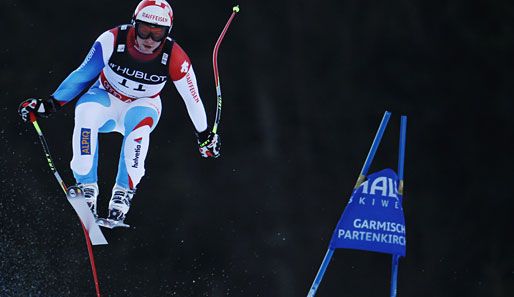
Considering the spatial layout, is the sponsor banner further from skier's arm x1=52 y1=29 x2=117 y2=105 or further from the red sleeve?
the red sleeve

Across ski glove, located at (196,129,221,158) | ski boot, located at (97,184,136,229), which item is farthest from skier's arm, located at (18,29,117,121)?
ski glove, located at (196,129,221,158)

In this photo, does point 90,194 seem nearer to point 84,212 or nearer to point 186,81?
point 84,212

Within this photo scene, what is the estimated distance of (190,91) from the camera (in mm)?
3992

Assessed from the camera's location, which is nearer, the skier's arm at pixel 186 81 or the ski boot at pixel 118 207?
the ski boot at pixel 118 207

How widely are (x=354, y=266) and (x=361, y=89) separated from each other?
5.79 feet

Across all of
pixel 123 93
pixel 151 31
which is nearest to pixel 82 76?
pixel 123 93

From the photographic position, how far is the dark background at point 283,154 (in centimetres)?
525

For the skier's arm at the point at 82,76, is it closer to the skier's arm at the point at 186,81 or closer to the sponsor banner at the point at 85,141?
the sponsor banner at the point at 85,141

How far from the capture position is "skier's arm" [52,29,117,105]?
371 cm

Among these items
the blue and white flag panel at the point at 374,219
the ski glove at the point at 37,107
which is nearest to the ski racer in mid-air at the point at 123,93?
the ski glove at the point at 37,107

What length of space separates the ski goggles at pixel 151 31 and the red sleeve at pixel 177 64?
0.19 metres

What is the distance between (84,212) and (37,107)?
65cm

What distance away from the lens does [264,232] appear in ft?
20.1

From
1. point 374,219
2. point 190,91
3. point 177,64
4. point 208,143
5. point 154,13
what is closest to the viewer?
point 154,13
